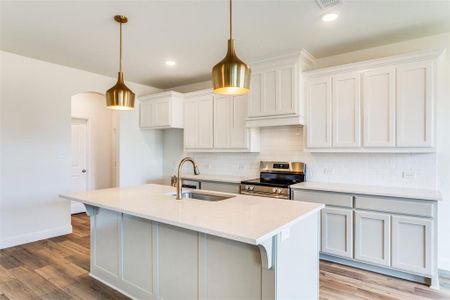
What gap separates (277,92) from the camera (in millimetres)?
3629

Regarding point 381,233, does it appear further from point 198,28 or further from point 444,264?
point 198,28

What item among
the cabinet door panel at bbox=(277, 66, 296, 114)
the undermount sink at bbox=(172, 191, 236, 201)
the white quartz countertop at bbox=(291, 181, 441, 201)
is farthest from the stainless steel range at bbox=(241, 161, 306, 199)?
the undermount sink at bbox=(172, 191, 236, 201)

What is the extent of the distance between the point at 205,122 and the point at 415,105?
2.97 meters

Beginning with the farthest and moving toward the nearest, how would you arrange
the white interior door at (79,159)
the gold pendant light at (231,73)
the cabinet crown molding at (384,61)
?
the white interior door at (79,159)
the cabinet crown molding at (384,61)
the gold pendant light at (231,73)

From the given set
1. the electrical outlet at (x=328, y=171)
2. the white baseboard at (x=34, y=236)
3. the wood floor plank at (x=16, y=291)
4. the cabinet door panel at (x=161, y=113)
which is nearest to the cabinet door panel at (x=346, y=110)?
the electrical outlet at (x=328, y=171)

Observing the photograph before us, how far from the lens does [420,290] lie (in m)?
→ 2.60

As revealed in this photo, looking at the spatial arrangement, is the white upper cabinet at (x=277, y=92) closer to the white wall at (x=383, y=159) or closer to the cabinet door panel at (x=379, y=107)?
the white wall at (x=383, y=159)

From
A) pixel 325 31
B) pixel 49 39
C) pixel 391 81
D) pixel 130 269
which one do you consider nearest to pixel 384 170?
pixel 391 81

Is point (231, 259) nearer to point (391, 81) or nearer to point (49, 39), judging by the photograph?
point (391, 81)

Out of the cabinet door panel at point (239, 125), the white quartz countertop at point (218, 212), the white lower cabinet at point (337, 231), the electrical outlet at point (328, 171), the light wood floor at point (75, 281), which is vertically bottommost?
the light wood floor at point (75, 281)

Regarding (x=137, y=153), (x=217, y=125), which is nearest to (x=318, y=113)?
(x=217, y=125)

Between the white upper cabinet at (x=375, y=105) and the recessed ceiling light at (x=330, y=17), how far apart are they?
0.72 metres

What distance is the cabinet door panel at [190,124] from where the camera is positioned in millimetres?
4801

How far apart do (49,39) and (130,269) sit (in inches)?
111
